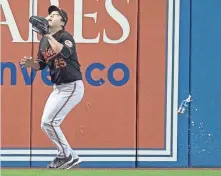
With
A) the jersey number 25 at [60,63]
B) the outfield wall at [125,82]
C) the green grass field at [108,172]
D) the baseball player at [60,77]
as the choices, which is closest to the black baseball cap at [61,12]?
the baseball player at [60,77]

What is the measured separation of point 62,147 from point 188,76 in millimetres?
1776

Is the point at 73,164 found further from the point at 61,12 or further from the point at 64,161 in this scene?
the point at 61,12

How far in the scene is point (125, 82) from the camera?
8.70 m

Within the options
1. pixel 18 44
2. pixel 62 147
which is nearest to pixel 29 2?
pixel 18 44

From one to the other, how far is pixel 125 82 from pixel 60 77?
115 centimetres

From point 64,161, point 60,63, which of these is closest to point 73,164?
point 64,161

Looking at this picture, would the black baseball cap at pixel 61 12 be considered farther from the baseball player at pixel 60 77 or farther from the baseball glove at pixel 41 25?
the baseball glove at pixel 41 25

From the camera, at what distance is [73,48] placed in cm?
771

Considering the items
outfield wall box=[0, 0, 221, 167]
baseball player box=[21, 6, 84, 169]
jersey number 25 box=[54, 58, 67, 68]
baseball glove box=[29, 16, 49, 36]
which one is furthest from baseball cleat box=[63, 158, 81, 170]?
baseball glove box=[29, 16, 49, 36]

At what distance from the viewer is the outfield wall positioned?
8.63m

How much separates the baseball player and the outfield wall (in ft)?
2.62

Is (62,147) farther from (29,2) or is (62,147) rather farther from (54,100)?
(29,2)

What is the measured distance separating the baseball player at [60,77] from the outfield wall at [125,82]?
80cm

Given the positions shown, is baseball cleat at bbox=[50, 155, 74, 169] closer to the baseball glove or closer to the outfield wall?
the outfield wall
